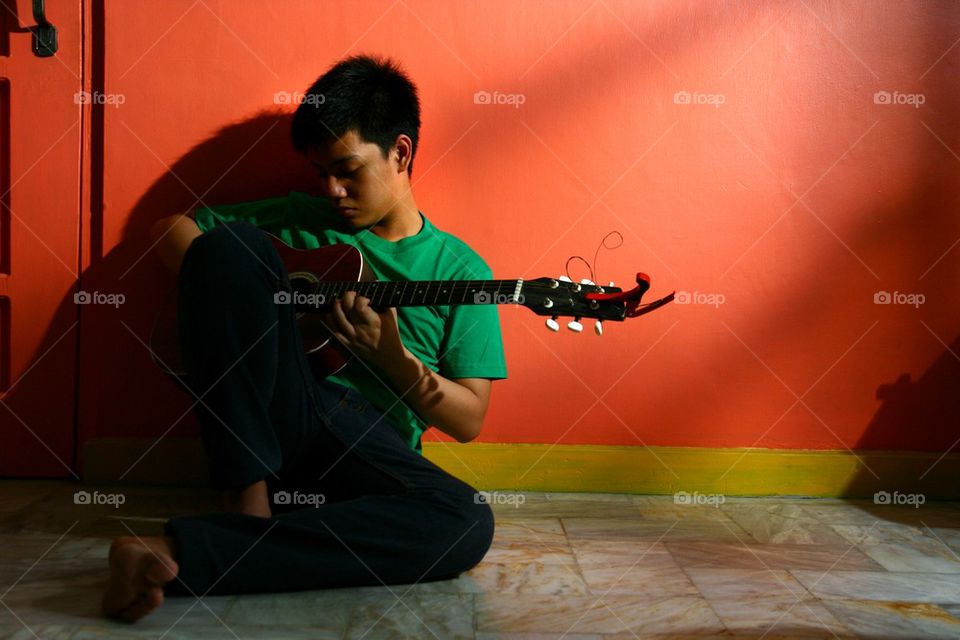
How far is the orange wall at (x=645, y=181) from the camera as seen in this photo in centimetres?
213

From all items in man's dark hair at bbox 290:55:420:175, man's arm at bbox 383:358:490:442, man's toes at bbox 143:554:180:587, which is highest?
man's dark hair at bbox 290:55:420:175

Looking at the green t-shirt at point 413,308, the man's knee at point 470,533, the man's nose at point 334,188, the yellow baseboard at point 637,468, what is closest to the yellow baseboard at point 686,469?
the yellow baseboard at point 637,468

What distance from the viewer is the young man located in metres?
1.43

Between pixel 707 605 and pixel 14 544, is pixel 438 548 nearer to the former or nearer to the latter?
pixel 707 605

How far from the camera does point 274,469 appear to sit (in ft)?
4.80

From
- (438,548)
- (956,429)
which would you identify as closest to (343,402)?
(438,548)

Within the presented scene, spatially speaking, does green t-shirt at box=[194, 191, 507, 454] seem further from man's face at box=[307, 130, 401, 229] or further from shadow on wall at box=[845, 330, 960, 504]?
shadow on wall at box=[845, 330, 960, 504]

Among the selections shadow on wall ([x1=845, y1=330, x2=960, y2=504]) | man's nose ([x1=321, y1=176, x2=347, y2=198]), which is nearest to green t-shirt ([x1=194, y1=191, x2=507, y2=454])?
man's nose ([x1=321, y1=176, x2=347, y2=198])

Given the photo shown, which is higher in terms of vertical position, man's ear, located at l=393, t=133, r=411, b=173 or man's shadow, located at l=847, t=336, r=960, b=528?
man's ear, located at l=393, t=133, r=411, b=173

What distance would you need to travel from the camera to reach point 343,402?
66.1 inches

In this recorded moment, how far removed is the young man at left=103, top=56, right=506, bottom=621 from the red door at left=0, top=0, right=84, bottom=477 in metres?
0.38

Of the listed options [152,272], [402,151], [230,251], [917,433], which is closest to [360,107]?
[402,151]

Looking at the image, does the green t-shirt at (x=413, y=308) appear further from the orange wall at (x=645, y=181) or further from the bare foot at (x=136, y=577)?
the bare foot at (x=136, y=577)

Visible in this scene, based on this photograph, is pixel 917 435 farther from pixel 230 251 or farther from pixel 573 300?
pixel 230 251
